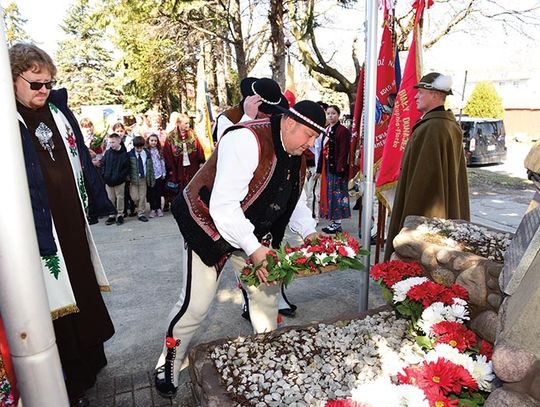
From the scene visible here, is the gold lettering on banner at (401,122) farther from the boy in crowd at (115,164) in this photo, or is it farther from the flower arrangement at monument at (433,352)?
the boy in crowd at (115,164)

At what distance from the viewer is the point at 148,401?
273cm

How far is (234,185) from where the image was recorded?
233cm

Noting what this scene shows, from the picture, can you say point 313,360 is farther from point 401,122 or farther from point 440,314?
point 401,122

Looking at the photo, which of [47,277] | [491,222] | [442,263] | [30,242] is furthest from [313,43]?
[30,242]

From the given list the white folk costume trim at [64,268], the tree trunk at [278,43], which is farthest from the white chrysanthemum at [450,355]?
the tree trunk at [278,43]

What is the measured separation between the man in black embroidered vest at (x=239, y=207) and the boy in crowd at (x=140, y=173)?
5518 millimetres

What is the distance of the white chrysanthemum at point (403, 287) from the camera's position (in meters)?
2.67

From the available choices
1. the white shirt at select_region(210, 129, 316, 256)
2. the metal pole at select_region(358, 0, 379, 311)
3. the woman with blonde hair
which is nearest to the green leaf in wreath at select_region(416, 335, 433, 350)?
the metal pole at select_region(358, 0, 379, 311)

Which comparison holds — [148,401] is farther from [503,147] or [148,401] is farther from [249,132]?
[503,147]

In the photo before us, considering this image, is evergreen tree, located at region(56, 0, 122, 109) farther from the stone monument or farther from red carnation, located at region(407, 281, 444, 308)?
the stone monument

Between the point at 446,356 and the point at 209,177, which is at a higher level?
the point at 209,177

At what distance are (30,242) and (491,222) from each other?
Answer: 806 cm

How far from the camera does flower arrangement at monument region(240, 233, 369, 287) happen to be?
244 cm

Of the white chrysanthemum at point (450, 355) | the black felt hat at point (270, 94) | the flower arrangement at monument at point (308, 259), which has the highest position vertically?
the black felt hat at point (270, 94)
